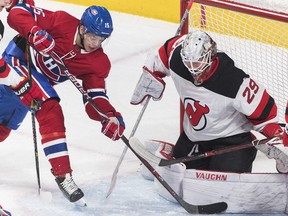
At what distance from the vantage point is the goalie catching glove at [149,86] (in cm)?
389

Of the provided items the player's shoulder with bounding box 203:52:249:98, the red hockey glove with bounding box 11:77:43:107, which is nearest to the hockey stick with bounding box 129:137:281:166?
the player's shoulder with bounding box 203:52:249:98

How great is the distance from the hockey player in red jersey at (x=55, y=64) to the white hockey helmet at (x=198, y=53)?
32 centimetres

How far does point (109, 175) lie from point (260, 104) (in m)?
0.81

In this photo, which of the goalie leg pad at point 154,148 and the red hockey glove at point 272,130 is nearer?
the red hockey glove at point 272,130

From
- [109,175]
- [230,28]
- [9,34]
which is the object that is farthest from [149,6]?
[109,175]

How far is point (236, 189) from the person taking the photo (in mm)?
3703

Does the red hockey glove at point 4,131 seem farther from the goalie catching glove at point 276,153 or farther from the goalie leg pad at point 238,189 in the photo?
the goalie catching glove at point 276,153

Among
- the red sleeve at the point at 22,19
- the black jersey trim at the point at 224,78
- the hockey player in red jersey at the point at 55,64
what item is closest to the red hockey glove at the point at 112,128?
the hockey player in red jersey at the point at 55,64

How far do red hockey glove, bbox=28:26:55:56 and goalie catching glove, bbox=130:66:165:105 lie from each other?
443mm

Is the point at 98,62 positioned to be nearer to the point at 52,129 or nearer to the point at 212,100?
the point at 52,129

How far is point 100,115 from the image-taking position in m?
3.78

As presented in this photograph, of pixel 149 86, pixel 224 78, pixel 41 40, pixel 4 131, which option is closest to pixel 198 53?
pixel 224 78

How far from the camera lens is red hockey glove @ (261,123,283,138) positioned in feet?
11.9

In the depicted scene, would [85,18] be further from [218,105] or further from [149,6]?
[149,6]
